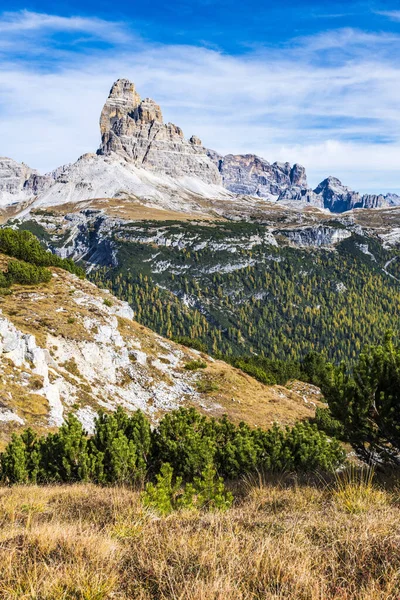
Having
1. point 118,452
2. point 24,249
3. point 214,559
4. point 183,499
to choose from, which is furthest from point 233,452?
point 24,249

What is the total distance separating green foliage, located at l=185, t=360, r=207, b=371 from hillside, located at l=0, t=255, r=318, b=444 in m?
0.62

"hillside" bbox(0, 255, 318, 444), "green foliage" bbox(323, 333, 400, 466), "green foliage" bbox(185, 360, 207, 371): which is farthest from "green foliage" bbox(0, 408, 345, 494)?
"green foliage" bbox(185, 360, 207, 371)

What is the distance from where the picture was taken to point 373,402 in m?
11.9

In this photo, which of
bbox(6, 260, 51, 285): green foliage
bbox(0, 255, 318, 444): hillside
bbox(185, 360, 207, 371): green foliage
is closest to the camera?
bbox(0, 255, 318, 444): hillside

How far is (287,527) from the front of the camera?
5.85 metres

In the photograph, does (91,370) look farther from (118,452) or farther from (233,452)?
(233,452)

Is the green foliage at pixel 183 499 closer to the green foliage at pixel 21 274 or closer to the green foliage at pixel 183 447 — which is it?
the green foliage at pixel 183 447

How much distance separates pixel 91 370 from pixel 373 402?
37239mm

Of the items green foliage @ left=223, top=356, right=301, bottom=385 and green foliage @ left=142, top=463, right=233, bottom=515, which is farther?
green foliage @ left=223, top=356, right=301, bottom=385

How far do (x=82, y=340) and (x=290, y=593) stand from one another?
43815 millimetres

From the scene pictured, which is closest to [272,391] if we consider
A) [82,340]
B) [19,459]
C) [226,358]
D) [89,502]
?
[226,358]

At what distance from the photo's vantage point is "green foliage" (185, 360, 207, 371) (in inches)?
2152

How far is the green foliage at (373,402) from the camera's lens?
11.9 meters

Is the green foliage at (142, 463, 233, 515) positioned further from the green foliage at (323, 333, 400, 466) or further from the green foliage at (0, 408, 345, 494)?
the green foliage at (0, 408, 345, 494)
